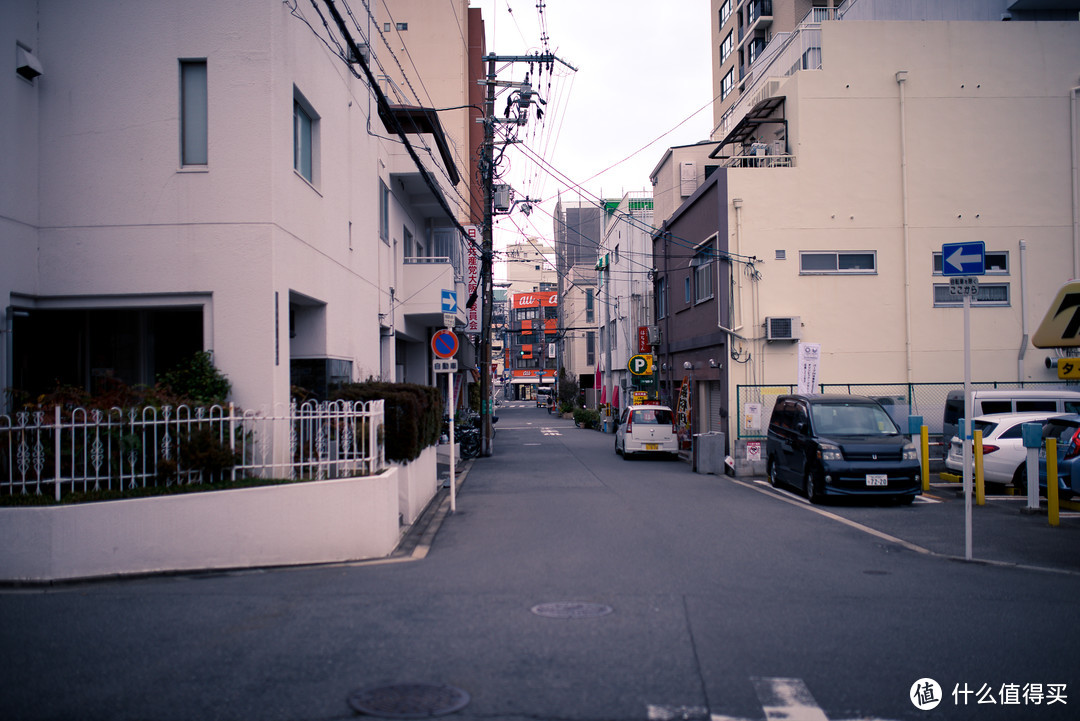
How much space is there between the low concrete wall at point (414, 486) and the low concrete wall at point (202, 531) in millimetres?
1899

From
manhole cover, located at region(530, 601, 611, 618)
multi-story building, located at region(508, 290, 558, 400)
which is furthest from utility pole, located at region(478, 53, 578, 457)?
multi-story building, located at region(508, 290, 558, 400)

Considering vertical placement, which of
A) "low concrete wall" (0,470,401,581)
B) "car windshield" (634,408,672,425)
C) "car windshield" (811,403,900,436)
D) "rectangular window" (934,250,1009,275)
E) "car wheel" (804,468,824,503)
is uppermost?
"rectangular window" (934,250,1009,275)

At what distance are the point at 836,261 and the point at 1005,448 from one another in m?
7.36

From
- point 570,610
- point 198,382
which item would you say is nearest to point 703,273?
point 198,382

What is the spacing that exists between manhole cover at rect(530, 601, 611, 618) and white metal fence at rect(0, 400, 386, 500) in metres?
3.77

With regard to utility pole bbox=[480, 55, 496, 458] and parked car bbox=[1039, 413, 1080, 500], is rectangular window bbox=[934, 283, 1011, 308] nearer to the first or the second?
parked car bbox=[1039, 413, 1080, 500]

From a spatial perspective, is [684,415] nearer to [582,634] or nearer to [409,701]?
[582,634]

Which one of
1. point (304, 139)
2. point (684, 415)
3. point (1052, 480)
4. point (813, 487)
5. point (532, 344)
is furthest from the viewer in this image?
point (532, 344)

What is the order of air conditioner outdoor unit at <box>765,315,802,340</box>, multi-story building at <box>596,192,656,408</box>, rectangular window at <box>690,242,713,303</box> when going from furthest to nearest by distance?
multi-story building at <box>596,192,656,408</box> < rectangular window at <box>690,242,713,303</box> < air conditioner outdoor unit at <box>765,315,802,340</box>

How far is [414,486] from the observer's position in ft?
42.3

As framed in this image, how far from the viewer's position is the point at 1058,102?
71.3ft

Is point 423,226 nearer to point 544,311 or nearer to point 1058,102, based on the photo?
point 1058,102

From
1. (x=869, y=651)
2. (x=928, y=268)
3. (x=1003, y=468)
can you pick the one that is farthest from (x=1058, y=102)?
(x=869, y=651)

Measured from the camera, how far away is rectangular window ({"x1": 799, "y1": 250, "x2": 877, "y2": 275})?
2122cm
